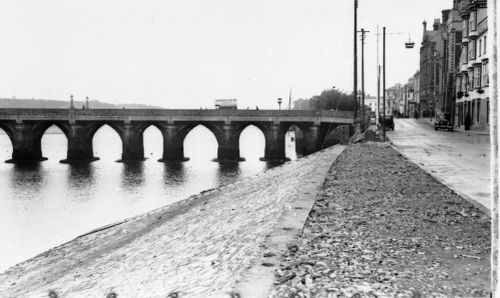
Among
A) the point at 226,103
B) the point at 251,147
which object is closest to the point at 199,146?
the point at 251,147

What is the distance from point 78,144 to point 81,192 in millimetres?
26428

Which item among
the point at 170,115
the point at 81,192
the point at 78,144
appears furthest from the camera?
the point at 170,115

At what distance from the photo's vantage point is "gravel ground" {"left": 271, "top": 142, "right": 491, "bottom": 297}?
5.93 metres

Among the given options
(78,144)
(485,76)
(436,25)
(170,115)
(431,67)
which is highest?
(436,25)

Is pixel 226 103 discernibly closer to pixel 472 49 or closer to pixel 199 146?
pixel 199 146

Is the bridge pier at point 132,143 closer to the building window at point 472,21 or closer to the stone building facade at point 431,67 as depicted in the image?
the building window at point 472,21

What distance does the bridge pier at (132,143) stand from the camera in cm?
6512

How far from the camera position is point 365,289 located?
5844 mm

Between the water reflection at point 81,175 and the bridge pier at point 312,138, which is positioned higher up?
the bridge pier at point 312,138

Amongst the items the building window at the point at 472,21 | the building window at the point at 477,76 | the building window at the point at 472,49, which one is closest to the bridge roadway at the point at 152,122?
the building window at the point at 472,49

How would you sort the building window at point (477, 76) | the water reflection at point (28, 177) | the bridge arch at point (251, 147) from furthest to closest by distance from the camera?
the bridge arch at point (251, 147) → the building window at point (477, 76) → the water reflection at point (28, 177)

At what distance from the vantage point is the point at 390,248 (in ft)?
24.7

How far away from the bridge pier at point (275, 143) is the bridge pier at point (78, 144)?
23.6m

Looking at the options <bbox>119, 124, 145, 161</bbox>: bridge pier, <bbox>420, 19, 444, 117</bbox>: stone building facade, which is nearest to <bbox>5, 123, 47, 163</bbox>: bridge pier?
<bbox>119, 124, 145, 161</bbox>: bridge pier
